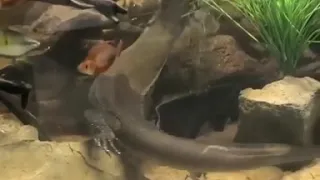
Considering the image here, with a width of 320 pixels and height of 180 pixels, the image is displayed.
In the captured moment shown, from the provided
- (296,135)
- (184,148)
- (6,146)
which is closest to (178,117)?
(184,148)

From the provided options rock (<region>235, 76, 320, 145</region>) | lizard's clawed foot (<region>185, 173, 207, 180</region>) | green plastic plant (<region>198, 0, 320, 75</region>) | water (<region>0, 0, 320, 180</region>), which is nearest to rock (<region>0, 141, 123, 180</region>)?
water (<region>0, 0, 320, 180</region>)

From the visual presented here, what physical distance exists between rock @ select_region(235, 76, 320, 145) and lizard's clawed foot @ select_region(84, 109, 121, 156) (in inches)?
9.3

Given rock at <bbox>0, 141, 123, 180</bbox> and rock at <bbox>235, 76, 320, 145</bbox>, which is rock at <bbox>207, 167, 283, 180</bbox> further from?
rock at <bbox>0, 141, 123, 180</bbox>

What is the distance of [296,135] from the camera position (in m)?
1.04

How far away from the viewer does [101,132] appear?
3.52 feet

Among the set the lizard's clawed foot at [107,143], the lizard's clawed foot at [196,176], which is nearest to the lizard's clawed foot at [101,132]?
the lizard's clawed foot at [107,143]

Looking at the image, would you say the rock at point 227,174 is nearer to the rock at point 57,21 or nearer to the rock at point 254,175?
the rock at point 254,175

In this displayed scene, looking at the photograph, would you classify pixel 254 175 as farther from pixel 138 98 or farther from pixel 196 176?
pixel 138 98

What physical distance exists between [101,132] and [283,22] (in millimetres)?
475

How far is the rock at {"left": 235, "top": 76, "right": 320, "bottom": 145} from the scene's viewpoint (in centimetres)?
104

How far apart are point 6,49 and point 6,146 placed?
0.24 meters

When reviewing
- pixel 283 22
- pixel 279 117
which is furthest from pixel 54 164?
pixel 283 22

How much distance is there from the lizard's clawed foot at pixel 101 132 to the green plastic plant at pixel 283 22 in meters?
0.37

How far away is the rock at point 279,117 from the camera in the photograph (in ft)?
3.43
